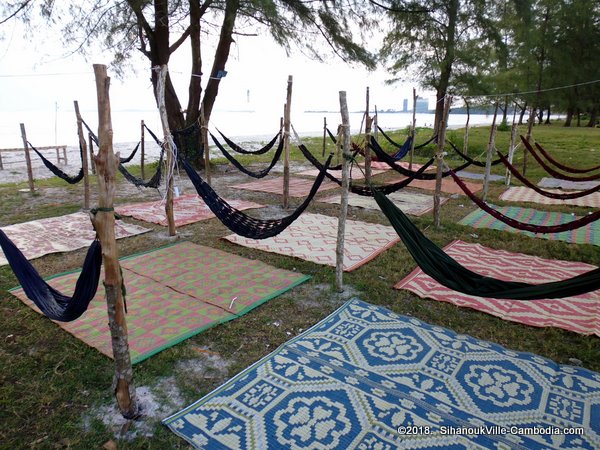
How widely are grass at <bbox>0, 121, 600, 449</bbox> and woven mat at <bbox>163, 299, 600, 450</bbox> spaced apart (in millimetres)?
119

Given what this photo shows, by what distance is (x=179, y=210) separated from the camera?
4391 millimetres

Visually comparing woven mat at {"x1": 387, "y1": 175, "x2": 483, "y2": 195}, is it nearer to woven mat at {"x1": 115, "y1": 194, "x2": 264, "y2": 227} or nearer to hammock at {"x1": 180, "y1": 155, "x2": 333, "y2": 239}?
woven mat at {"x1": 115, "y1": 194, "x2": 264, "y2": 227}

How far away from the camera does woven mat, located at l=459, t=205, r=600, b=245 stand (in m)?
3.47

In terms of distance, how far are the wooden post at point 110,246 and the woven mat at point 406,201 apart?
11.1 feet

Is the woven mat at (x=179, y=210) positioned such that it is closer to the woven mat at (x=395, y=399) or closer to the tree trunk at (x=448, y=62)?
the woven mat at (x=395, y=399)

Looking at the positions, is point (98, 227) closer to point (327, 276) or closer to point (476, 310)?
point (327, 276)

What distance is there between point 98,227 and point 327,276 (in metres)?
1.65

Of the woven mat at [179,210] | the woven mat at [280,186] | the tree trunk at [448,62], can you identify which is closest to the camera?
the woven mat at [179,210]

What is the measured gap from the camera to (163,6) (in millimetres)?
5355

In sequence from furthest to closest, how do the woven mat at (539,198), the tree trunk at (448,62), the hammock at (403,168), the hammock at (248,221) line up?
the tree trunk at (448,62) < the woven mat at (539,198) < the hammock at (403,168) < the hammock at (248,221)

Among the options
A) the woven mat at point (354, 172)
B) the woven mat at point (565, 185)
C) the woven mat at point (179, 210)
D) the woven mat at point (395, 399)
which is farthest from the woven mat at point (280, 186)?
the woven mat at point (395, 399)

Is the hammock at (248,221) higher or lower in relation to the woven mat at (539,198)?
higher

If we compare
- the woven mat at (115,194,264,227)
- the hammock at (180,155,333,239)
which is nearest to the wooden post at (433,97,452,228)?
the hammock at (180,155,333,239)

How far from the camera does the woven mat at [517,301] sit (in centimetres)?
220
